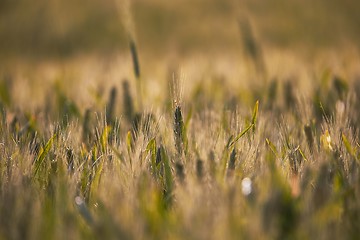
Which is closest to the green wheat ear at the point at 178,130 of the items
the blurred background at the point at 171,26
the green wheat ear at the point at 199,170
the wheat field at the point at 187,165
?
the wheat field at the point at 187,165

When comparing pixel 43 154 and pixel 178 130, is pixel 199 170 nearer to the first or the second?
pixel 178 130

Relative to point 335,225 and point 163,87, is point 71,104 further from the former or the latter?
point 335,225

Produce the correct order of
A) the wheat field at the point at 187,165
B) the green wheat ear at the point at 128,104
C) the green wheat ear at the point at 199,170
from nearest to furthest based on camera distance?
the wheat field at the point at 187,165 → the green wheat ear at the point at 199,170 → the green wheat ear at the point at 128,104

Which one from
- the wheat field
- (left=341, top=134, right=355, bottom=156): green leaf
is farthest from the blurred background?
(left=341, top=134, right=355, bottom=156): green leaf

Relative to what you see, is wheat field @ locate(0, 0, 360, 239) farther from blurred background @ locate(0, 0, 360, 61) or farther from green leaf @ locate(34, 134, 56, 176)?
blurred background @ locate(0, 0, 360, 61)

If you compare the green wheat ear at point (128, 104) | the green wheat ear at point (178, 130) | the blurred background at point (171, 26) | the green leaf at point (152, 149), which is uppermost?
the green wheat ear at point (178, 130)

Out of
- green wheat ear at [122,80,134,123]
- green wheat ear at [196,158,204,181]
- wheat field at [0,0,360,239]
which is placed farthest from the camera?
green wheat ear at [122,80,134,123]

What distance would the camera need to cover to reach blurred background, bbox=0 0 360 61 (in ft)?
11.0

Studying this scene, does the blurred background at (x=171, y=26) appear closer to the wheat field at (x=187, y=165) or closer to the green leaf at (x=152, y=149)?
the wheat field at (x=187, y=165)

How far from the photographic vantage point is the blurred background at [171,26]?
11.0ft

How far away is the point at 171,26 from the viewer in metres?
4.04

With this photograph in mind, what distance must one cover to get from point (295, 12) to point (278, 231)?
11.7 ft

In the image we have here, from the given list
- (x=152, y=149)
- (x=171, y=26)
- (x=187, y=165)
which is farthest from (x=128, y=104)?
(x=171, y=26)

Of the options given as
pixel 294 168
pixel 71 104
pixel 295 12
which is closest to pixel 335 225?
pixel 294 168
